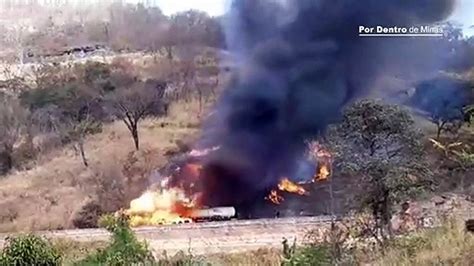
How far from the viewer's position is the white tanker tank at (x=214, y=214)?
17.0 meters

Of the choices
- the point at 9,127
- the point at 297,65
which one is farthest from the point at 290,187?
the point at 9,127

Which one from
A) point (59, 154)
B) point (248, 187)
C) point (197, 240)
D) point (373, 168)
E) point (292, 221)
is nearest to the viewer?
point (373, 168)

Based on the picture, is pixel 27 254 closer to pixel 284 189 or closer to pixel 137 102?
pixel 284 189

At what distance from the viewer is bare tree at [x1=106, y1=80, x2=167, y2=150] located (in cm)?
1997

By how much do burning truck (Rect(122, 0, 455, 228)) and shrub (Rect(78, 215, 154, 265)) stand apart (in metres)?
12.0

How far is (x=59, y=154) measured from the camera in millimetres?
19875

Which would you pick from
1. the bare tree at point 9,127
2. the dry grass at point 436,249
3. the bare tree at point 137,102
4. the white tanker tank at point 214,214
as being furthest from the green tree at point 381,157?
the bare tree at point 9,127

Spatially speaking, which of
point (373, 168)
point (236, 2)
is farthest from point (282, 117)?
point (373, 168)

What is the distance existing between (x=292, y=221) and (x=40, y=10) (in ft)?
36.8

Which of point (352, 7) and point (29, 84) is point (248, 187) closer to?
point (352, 7)

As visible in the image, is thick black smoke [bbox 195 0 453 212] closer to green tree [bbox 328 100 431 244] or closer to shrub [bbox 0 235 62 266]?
green tree [bbox 328 100 431 244]

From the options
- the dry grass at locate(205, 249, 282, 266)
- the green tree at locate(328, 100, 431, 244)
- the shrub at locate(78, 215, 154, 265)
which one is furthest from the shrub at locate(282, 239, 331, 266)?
the dry grass at locate(205, 249, 282, 266)

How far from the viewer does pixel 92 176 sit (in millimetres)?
18594

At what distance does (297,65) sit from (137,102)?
13.9 feet
